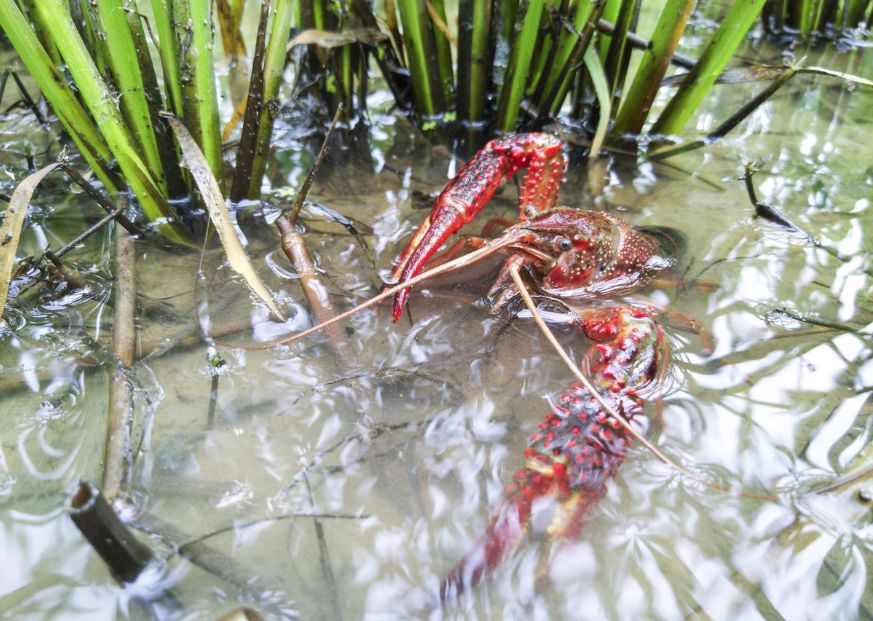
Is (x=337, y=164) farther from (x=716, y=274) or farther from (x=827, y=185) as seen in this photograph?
(x=827, y=185)

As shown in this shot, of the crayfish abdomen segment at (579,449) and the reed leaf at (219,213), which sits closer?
the crayfish abdomen segment at (579,449)

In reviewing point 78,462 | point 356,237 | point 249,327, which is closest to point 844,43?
point 356,237

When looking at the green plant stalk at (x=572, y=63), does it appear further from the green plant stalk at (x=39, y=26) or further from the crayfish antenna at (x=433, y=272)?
the green plant stalk at (x=39, y=26)

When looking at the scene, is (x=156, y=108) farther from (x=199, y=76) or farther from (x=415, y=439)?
(x=415, y=439)

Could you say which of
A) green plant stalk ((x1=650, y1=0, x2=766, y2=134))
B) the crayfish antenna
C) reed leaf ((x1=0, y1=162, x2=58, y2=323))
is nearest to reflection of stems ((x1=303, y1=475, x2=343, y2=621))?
the crayfish antenna

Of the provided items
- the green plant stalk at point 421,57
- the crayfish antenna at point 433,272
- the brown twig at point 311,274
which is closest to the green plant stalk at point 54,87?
the brown twig at point 311,274

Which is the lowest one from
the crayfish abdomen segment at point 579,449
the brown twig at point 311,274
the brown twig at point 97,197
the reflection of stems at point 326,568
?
the reflection of stems at point 326,568

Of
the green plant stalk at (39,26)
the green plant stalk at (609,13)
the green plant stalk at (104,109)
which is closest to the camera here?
the green plant stalk at (104,109)
